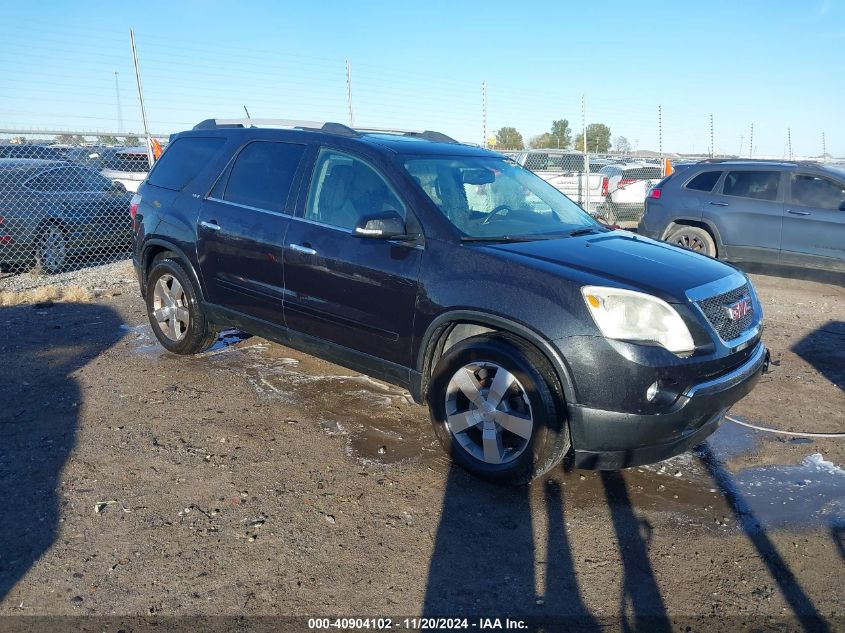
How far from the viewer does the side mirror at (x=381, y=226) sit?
3865mm

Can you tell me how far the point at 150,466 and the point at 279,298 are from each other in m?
1.36

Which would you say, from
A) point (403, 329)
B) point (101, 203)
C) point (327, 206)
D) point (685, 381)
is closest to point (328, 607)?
point (403, 329)

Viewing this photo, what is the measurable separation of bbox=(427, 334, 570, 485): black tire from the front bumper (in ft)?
0.34

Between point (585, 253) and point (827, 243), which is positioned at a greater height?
point (585, 253)

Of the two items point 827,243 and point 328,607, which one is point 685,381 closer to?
point 328,607

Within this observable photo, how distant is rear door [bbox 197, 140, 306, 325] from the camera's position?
184 inches

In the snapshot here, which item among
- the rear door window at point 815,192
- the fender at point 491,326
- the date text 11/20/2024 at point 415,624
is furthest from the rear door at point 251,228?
the rear door window at point 815,192

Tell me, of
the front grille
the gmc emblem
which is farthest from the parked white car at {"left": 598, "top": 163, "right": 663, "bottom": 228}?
the front grille

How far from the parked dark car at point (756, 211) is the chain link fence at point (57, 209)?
25.9 ft

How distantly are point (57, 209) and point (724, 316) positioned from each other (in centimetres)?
914

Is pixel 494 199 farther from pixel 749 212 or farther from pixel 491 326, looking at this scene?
pixel 749 212

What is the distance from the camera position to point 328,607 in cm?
274

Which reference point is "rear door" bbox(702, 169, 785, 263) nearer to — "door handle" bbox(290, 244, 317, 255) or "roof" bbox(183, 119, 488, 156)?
"roof" bbox(183, 119, 488, 156)

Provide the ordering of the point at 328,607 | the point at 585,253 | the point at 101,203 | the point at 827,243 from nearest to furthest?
the point at 328,607, the point at 585,253, the point at 827,243, the point at 101,203
